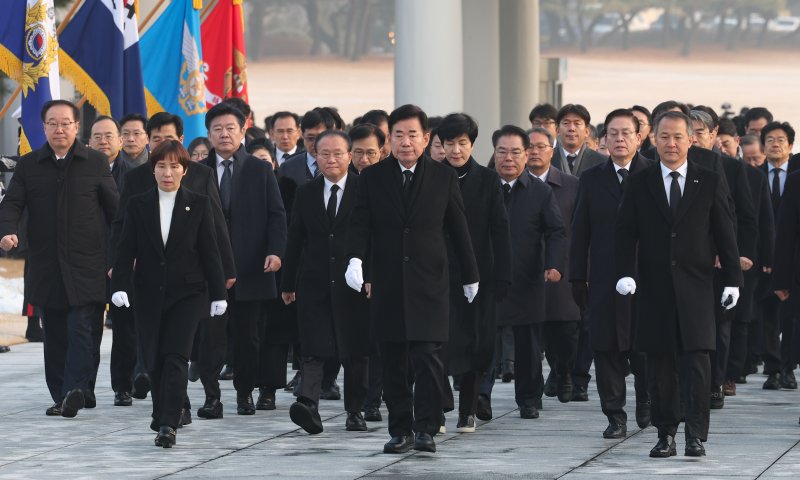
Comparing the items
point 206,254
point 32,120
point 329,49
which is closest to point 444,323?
point 206,254

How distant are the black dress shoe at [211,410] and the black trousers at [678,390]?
9.35 ft

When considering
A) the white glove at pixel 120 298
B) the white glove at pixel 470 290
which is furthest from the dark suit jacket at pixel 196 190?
the white glove at pixel 470 290

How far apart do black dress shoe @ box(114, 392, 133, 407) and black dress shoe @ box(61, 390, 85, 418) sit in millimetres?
657

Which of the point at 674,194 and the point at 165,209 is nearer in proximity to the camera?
the point at 674,194

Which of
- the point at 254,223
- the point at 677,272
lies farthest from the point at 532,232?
the point at 677,272

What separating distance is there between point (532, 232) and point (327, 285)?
1.61 meters

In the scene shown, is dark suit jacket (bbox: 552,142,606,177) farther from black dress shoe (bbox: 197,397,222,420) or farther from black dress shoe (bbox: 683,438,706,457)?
black dress shoe (bbox: 683,438,706,457)

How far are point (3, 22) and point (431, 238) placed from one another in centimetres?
491

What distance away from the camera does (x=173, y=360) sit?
9609mm

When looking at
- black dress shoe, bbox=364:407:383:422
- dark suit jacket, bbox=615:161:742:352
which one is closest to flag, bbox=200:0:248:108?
black dress shoe, bbox=364:407:383:422

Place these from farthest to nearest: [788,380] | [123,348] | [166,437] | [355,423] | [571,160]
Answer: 1. [571,160]
2. [788,380]
3. [123,348]
4. [355,423]
5. [166,437]

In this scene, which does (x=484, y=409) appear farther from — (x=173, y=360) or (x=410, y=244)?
(x=173, y=360)

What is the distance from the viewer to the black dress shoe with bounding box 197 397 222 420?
35.3 feet

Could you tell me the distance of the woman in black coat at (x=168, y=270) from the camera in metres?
9.65
